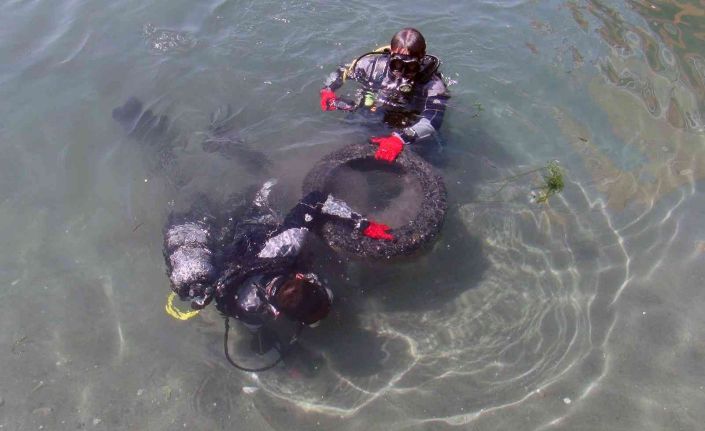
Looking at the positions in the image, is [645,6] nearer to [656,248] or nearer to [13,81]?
[656,248]

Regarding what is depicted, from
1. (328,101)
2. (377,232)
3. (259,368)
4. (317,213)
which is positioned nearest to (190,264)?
(259,368)

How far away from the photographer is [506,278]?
479 cm

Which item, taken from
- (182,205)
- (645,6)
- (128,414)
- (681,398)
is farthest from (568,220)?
(645,6)

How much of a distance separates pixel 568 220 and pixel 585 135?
149 centimetres

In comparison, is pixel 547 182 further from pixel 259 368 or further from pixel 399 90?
pixel 259 368

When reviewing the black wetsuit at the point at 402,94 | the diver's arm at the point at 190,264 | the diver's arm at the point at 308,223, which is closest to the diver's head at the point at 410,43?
the black wetsuit at the point at 402,94

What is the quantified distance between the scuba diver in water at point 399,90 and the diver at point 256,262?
960 millimetres

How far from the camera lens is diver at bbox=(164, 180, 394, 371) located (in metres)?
3.86

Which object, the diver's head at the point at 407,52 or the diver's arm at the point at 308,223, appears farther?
the diver's head at the point at 407,52

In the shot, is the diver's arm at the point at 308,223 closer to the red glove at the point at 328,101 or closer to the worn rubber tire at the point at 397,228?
the worn rubber tire at the point at 397,228

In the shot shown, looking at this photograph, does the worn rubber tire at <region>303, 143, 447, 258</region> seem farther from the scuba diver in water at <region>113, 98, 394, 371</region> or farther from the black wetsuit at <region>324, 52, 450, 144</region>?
the black wetsuit at <region>324, 52, 450, 144</region>

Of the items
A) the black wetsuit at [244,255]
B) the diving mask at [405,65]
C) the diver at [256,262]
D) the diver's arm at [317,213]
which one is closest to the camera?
the diver at [256,262]

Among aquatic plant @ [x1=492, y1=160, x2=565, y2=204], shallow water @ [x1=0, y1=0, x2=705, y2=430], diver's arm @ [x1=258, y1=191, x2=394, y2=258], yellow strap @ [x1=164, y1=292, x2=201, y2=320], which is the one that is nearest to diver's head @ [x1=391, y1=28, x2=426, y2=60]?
shallow water @ [x1=0, y1=0, x2=705, y2=430]

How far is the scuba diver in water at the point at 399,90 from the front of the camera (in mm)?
5016
